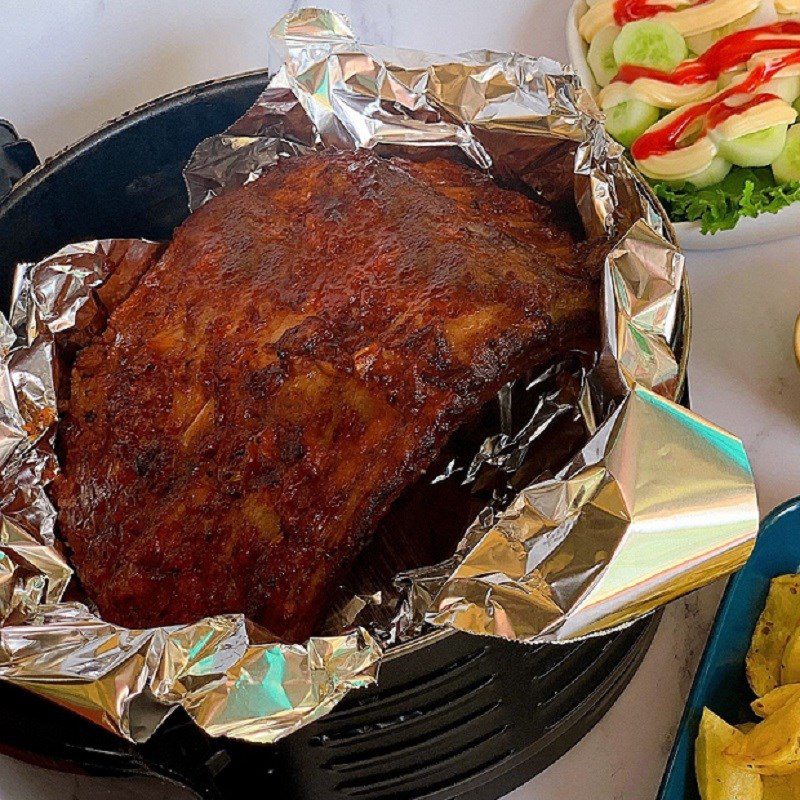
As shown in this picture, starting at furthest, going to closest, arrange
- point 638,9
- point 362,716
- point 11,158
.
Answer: point 638,9 < point 11,158 < point 362,716

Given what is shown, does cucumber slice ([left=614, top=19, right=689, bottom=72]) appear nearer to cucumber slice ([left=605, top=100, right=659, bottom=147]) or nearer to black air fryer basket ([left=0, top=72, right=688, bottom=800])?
cucumber slice ([left=605, top=100, right=659, bottom=147])

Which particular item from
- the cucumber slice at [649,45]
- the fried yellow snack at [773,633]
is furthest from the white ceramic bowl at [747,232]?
the fried yellow snack at [773,633]

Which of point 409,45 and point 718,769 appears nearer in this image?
point 718,769

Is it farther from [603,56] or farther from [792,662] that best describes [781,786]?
[603,56]

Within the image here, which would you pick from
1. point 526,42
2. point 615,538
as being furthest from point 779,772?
point 526,42

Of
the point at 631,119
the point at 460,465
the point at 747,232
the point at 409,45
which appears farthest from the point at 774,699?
the point at 409,45

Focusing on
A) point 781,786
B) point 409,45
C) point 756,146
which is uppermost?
point 409,45
